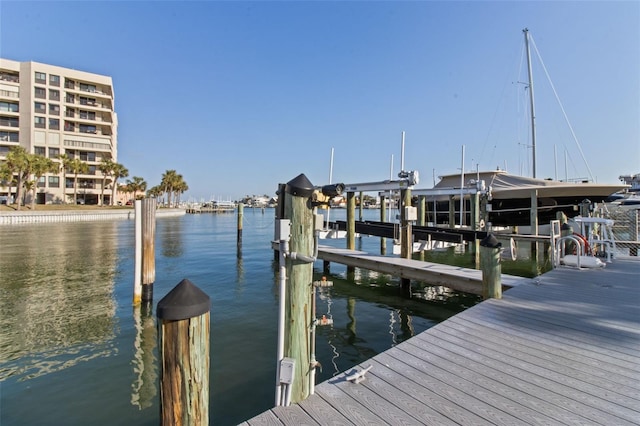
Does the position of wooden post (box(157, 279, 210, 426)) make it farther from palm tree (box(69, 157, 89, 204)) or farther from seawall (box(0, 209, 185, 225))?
palm tree (box(69, 157, 89, 204))

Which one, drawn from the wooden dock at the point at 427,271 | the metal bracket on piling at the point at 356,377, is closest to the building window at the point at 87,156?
the wooden dock at the point at 427,271

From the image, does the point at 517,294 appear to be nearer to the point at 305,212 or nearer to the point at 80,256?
the point at 305,212

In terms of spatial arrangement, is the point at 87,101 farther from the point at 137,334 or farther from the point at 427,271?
the point at 427,271

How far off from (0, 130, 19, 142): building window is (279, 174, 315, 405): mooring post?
74.5 meters

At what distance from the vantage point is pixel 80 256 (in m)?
16.8

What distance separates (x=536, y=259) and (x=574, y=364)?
577 inches

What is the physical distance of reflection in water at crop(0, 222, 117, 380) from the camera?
5930 mm

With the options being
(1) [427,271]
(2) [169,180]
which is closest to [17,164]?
(2) [169,180]

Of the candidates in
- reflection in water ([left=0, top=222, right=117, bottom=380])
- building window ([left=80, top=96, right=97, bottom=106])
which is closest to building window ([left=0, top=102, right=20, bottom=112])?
building window ([left=80, top=96, right=97, bottom=106])

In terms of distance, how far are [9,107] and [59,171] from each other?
15201mm

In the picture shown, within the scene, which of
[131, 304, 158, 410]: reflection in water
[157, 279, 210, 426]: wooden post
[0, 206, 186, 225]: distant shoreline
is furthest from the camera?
[0, 206, 186, 225]: distant shoreline

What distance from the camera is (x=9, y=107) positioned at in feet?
179

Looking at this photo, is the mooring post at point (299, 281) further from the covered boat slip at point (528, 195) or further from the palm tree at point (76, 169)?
the palm tree at point (76, 169)

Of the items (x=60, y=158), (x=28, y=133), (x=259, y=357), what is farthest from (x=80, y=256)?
(x=28, y=133)
